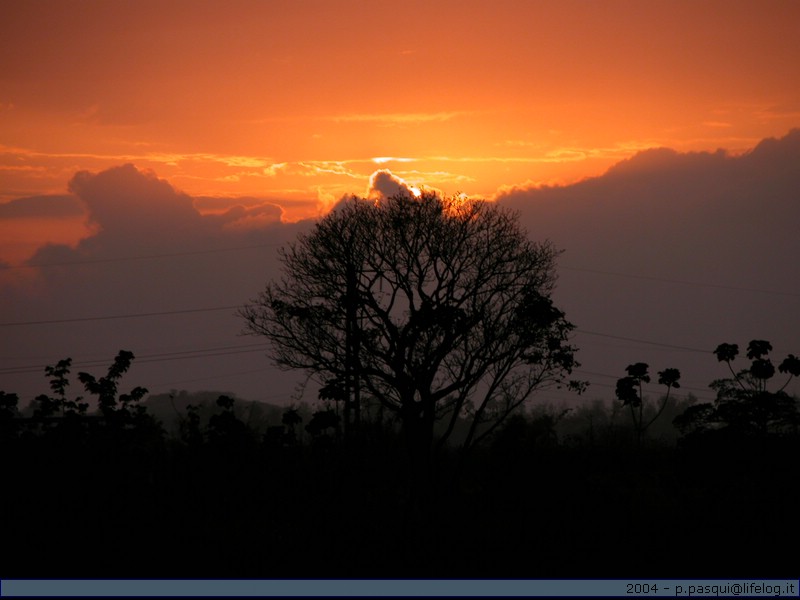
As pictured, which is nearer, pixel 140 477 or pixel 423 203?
pixel 140 477

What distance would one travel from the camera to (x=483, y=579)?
80.3ft

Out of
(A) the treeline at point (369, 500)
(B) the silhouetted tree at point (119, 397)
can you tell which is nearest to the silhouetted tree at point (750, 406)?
(A) the treeline at point (369, 500)

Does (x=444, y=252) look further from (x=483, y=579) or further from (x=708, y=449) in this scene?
(x=483, y=579)

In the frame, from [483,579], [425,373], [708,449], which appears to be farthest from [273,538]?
[708,449]

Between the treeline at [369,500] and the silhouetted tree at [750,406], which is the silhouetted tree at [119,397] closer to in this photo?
the treeline at [369,500]

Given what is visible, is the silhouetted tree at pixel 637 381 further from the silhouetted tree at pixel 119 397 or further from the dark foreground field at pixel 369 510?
the silhouetted tree at pixel 119 397

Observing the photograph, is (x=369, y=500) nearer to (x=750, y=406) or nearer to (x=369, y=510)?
(x=369, y=510)

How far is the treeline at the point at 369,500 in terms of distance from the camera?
2609cm

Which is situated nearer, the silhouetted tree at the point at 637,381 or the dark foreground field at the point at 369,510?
the dark foreground field at the point at 369,510

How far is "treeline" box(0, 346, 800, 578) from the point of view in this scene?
85.6 feet

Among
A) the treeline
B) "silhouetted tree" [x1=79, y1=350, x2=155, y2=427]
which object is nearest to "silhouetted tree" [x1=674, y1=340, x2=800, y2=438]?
the treeline

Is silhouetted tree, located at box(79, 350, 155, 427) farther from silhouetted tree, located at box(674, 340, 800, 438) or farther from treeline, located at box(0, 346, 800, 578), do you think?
silhouetted tree, located at box(674, 340, 800, 438)

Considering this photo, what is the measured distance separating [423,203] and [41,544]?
19751mm

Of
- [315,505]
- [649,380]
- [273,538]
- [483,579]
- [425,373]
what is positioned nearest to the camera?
[483,579]
